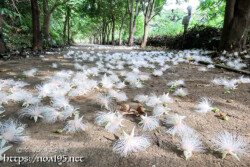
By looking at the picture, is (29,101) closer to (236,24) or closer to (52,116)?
(52,116)

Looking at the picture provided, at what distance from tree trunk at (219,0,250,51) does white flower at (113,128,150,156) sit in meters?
6.59

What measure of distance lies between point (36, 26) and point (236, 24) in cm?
906

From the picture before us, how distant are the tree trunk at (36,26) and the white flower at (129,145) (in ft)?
26.1

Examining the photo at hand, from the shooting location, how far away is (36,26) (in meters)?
7.14

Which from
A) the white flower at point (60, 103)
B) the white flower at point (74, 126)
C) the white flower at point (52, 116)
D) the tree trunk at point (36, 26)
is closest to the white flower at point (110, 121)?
the white flower at point (74, 126)

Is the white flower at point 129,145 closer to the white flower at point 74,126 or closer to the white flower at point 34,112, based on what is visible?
the white flower at point 74,126

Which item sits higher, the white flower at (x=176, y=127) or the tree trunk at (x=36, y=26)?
the tree trunk at (x=36, y=26)

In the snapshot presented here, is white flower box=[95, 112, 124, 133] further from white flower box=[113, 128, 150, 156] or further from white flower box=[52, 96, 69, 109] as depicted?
white flower box=[52, 96, 69, 109]

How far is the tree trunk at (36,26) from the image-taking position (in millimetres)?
6848

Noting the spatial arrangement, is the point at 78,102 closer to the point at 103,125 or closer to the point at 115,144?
the point at 103,125

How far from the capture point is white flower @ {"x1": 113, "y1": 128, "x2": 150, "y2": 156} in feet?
4.33

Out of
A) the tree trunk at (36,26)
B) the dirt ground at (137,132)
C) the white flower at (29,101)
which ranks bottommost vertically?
the dirt ground at (137,132)

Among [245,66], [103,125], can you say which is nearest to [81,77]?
[103,125]

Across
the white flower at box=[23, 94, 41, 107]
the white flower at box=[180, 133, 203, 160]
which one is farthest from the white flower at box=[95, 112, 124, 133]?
the white flower at box=[23, 94, 41, 107]
